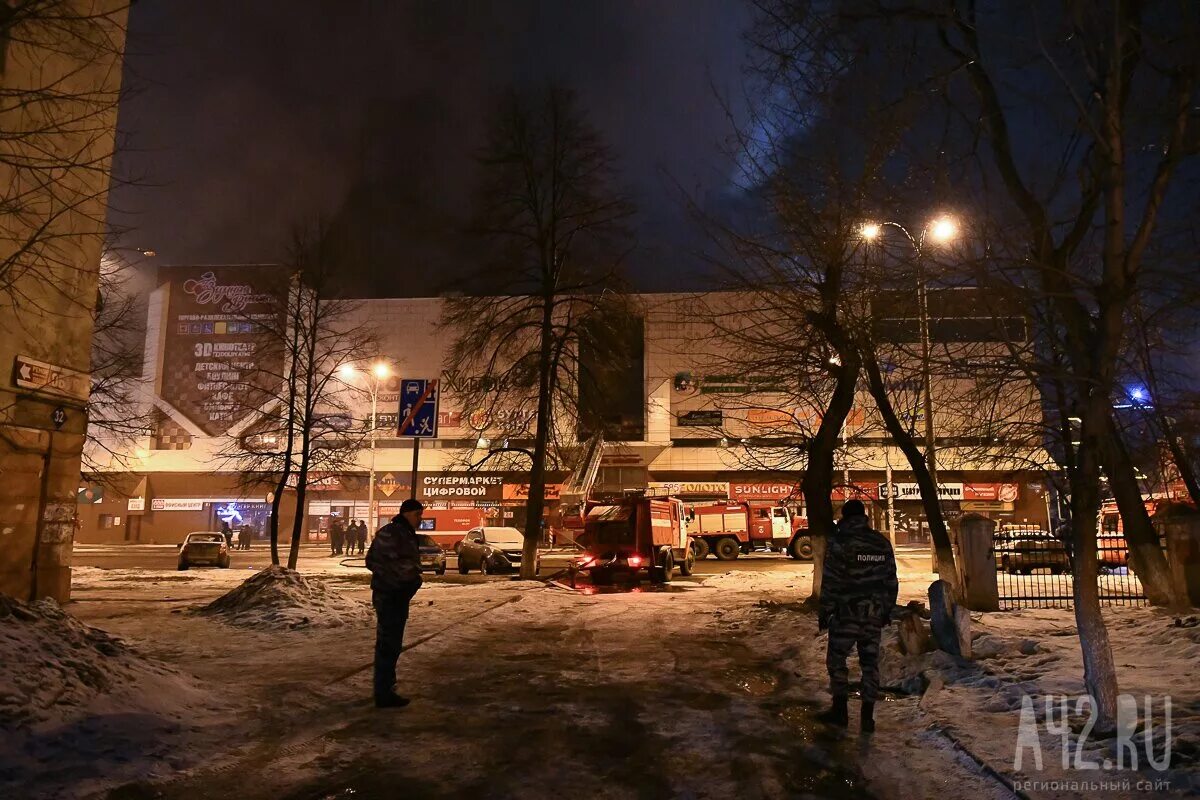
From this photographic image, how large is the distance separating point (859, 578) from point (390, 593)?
432 cm

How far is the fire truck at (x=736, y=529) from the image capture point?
35.6 m

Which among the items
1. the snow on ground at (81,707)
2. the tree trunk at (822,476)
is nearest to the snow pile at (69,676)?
the snow on ground at (81,707)

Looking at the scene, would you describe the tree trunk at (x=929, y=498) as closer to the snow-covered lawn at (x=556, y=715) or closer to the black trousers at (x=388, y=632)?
the snow-covered lawn at (x=556, y=715)

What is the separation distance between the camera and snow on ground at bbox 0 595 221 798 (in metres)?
5.16

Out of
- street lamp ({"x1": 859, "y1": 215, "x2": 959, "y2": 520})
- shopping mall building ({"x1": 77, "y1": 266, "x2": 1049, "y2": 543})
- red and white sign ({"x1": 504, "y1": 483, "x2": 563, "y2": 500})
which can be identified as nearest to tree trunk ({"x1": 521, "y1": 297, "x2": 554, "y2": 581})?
street lamp ({"x1": 859, "y1": 215, "x2": 959, "y2": 520})

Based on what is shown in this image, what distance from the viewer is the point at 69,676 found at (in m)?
6.32

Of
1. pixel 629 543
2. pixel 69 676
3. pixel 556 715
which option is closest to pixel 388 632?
pixel 556 715

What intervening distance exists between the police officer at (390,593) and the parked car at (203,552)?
87.4ft

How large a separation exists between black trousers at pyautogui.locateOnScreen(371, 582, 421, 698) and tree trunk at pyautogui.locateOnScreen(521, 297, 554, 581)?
50.3 ft

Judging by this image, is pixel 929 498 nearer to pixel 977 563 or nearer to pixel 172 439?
pixel 977 563

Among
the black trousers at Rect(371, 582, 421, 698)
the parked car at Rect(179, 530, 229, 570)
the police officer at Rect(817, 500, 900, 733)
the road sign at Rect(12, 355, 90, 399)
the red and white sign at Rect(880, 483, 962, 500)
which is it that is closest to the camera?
the police officer at Rect(817, 500, 900, 733)

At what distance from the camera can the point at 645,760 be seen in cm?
572

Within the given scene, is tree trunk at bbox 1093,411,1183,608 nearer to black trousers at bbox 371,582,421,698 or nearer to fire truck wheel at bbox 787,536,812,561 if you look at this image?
black trousers at bbox 371,582,421,698

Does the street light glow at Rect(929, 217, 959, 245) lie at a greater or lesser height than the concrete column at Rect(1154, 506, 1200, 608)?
greater
